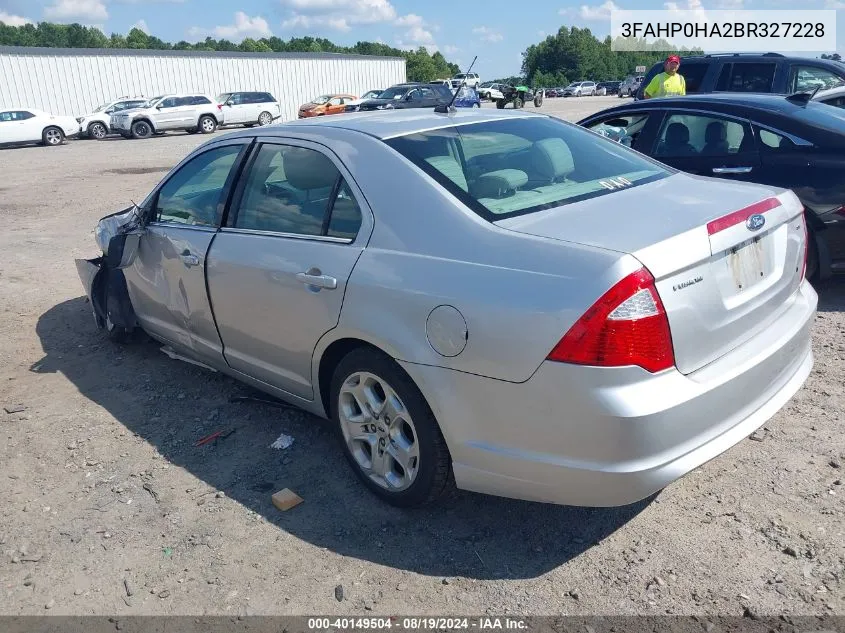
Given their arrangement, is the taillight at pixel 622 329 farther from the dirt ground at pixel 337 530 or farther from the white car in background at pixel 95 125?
the white car in background at pixel 95 125

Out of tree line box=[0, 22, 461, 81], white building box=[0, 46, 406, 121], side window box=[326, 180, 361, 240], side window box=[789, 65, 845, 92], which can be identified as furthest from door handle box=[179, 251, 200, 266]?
tree line box=[0, 22, 461, 81]

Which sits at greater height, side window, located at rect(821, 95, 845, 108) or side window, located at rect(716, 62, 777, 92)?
side window, located at rect(716, 62, 777, 92)

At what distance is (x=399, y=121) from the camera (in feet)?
11.8

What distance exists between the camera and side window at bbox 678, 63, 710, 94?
10258mm

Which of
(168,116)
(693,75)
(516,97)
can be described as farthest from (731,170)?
(516,97)

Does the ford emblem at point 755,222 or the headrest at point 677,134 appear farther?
the headrest at point 677,134

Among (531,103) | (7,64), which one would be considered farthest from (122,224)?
(531,103)

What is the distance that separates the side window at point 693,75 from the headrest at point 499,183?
818 cm

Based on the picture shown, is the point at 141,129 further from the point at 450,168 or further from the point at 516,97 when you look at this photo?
the point at 450,168

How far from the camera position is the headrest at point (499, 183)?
10.0 feet

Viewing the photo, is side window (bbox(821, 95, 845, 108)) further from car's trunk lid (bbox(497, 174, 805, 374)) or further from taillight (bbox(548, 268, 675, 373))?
taillight (bbox(548, 268, 675, 373))

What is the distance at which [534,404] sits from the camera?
2498mm

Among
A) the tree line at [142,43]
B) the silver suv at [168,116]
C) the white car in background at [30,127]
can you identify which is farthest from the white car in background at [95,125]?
the tree line at [142,43]

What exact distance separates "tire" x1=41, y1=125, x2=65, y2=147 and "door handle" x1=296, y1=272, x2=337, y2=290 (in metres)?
27.8
